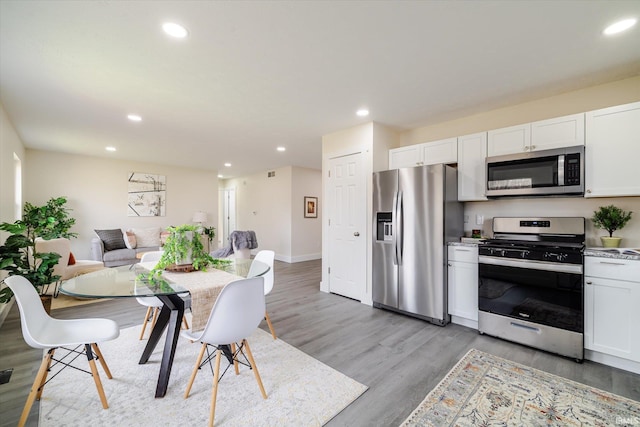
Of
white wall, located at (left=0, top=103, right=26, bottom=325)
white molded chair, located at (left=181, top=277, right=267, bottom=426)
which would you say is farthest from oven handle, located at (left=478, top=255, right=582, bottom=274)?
white wall, located at (left=0, top=103, right=26, bottom=325)

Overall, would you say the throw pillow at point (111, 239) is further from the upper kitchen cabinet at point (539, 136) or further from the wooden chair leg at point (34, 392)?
the upper kitchen cabinet at point (539, 136)

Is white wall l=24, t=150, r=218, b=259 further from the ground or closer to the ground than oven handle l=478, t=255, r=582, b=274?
further from the ground

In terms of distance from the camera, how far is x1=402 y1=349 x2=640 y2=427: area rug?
1.67 meters

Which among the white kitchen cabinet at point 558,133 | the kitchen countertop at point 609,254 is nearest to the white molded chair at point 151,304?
the kitchen countertop at point 609,254

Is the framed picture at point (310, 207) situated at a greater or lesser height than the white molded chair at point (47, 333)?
greater

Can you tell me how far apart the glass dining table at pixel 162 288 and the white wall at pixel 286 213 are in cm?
471

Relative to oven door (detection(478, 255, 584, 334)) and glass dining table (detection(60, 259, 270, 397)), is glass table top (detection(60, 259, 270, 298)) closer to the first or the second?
glass dining table (detection(60, 259, 270, 397))

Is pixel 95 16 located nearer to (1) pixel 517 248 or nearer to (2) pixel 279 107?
(2) pixel 279 107

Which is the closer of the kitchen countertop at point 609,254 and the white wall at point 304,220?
the kitchen countertop at point 609,254

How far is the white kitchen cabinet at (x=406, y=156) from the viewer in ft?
12.0

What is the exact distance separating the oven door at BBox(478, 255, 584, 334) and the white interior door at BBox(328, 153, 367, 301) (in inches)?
61.0

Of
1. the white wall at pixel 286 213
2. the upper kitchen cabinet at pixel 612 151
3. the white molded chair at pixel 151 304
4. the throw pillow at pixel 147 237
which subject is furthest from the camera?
the white wall at pixel 286 213

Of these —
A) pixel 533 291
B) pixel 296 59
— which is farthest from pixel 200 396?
pixel 533 291

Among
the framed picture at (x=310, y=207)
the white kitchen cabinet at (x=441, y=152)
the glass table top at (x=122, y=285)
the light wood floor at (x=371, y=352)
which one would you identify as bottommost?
the light wood floor at (x=371, y=352)
